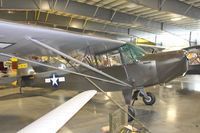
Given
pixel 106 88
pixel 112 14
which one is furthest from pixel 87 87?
pixel 112 14

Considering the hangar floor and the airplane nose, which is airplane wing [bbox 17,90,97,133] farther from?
the airplane nose

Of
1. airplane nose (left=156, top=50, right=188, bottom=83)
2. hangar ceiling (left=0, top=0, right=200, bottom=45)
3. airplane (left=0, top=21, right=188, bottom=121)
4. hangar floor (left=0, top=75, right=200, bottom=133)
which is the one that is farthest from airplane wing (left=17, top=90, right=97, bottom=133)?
hangar ceiling (left=0, top=0, right=200, bottom=45)

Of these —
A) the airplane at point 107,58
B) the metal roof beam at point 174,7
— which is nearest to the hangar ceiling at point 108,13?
the metal roof beam at point 174,7

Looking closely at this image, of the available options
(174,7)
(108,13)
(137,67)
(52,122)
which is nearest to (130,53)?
(137,67)

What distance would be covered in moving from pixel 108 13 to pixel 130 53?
4775 millimetres

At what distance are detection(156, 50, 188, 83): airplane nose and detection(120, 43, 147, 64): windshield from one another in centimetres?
51

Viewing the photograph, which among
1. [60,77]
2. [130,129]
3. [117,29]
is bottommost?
[130,129]

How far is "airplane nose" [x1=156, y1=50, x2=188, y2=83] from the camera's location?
3.62 meters

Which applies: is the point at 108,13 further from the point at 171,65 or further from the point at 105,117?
the point at 105,117

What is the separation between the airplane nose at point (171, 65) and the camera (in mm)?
3621

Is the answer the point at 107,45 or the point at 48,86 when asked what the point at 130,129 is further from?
the point at 48,86

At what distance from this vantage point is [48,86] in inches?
220

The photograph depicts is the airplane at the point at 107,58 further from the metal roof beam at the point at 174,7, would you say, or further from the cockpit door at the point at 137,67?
the metal roof beam at the point at 174,7

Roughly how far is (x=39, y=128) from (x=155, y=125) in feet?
9.04
